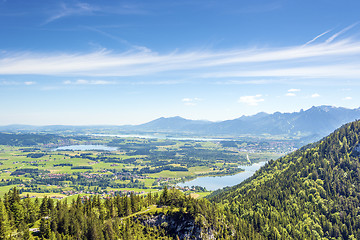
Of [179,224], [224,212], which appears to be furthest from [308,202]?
[179,224]

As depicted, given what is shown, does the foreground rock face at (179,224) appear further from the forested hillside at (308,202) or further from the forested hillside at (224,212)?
the forested hillside at (308,202)

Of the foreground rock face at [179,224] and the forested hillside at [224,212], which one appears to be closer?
the forested hillside at [224,212]

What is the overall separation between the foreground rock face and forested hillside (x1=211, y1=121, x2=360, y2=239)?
139 feet

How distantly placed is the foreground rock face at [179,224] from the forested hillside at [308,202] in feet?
139

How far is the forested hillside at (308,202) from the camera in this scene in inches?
5581

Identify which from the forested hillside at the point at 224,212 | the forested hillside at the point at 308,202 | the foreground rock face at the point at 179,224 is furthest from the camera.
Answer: the forested hillside at the point at 308,202

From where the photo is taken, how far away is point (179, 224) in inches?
4016

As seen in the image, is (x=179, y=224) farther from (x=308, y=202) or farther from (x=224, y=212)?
(x=308, y=202)

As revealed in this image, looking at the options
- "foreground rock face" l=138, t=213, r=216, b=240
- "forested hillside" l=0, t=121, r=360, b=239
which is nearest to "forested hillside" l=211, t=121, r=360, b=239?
"forested hillside" l=0, t=121, r=360, b=239

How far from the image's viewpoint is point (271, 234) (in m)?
134

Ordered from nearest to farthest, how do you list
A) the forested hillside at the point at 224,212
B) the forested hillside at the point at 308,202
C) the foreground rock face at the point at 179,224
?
the forested hillside at the point at 224,212 → the foreground rock face at the point at 179,224 → the forested hillside at the point at 308,202

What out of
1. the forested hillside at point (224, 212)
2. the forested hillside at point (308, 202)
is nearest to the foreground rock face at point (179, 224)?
the forested hillside at point (224, 212)

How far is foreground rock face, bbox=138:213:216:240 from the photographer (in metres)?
100

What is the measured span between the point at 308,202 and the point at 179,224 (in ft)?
332
